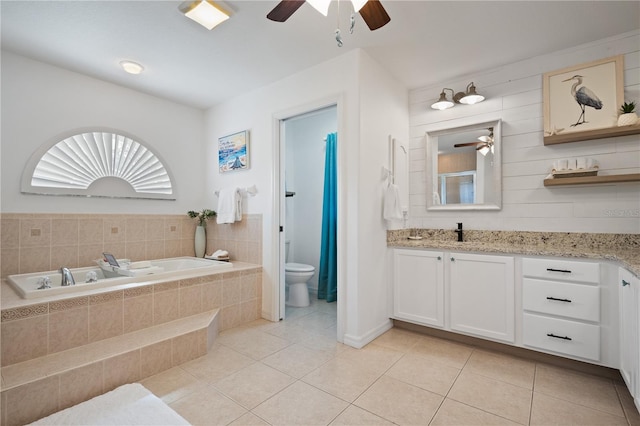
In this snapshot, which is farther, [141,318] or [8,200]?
[8,200]

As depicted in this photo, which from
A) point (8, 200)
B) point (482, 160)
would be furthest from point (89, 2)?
point (482, 160)

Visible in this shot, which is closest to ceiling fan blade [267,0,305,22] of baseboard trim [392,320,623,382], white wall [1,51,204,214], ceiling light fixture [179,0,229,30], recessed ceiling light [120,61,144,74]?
ceiling light fixture [179,0,229,30]

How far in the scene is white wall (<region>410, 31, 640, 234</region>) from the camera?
2.33 m

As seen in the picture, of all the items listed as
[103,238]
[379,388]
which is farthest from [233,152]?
[379,388]

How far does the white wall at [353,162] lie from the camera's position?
2561 millimetres

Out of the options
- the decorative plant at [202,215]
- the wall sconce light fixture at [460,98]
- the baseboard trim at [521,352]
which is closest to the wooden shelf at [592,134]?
the wall sconce light fixture at [460,98]

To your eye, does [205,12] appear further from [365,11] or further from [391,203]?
[391,203]

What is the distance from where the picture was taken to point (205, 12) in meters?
2.01

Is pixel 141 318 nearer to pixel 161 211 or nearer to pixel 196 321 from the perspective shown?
pixel 196 321

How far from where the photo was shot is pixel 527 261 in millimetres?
2260

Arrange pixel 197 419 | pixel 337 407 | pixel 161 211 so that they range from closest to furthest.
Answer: pixel 197 419 → pixel 337 407 → pixel 161 211

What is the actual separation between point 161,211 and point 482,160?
3506mm

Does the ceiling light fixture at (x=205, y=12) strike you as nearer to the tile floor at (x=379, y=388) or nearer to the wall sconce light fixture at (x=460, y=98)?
the wall sconce light fixture at (x=460, y=98)

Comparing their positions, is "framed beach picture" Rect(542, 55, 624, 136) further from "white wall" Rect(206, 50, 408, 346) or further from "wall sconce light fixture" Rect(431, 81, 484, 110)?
"white wall" Rect(206, 50, 408, 346)
